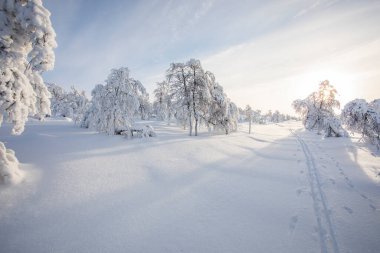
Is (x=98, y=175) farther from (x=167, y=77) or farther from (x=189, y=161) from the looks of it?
(x=167, y=77)

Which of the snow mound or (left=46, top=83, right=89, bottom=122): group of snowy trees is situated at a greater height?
(left=46, top=83, right=89, bottom=122): group of snowy trees

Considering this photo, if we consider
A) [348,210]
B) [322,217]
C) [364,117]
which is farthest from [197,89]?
[322,217]

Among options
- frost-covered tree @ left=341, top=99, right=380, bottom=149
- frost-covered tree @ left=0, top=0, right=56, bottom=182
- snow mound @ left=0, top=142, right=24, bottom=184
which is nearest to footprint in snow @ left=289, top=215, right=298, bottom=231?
frost-covered tree @ left=0, top=0, right=56, bottom=182

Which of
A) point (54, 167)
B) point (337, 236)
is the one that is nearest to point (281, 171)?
point (337, 236)

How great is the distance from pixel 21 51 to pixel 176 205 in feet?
23.2

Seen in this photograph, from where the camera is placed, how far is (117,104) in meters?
16.6

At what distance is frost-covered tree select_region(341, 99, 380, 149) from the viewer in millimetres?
13961

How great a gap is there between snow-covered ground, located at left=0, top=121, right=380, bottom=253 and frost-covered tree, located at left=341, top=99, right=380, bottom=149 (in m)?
3.33

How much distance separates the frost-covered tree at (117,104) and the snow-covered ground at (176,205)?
4.29 meters

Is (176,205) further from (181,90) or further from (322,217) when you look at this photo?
(181,90)

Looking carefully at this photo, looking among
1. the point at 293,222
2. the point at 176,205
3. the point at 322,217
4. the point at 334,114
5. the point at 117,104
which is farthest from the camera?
the point at 334,114

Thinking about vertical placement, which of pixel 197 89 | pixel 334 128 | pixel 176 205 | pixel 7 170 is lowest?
pixel 176 205

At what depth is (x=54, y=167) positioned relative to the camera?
359 inches

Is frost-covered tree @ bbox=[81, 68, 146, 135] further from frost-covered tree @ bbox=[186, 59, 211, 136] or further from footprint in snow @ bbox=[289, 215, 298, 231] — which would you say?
footprint in snow @ bbox=[289, 215, 298, 231]
